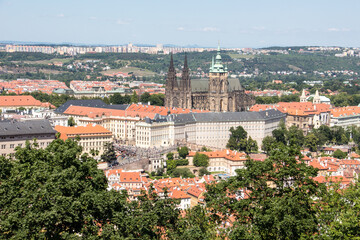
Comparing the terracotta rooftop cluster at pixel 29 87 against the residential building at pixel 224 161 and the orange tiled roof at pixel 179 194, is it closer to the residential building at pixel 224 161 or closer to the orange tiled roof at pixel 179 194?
the residential building at pixel 224 161

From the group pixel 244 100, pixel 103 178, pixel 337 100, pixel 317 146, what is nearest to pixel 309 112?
pixel 244 100

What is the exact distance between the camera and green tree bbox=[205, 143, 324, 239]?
27.2m

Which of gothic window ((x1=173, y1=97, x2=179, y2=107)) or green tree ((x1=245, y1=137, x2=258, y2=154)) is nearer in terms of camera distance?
green tree ((x1=245, y1=137, x2=258, y2=154))

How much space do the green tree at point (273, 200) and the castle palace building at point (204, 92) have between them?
3782 inches

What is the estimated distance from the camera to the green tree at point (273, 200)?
27203 millimetres

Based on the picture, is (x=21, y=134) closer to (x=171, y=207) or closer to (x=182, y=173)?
(x=182, y=173)

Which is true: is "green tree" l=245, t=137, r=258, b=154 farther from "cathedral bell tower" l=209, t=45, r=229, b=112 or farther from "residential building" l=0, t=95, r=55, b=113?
"residential building" l=0, t=95, r=55, b=113

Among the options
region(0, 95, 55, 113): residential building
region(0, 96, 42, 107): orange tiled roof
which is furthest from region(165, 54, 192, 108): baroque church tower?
region(0, 96, 42, 107): orange tiled roof

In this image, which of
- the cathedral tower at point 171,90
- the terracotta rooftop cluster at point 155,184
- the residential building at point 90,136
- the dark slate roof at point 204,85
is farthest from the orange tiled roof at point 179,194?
the dark slate roof at point 204,85

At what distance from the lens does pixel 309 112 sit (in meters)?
131

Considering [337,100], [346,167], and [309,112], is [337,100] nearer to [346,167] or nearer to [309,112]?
[309,112]

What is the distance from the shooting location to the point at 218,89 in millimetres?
129625

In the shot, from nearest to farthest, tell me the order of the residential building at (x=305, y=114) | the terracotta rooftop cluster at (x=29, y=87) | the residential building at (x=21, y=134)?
the residential building at (x=21, y=134) < the residential building at (x=305, y=114) < the terracotta rooftop cluster at (x=29, y=87)

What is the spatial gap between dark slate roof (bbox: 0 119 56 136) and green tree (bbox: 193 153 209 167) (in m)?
21.6
